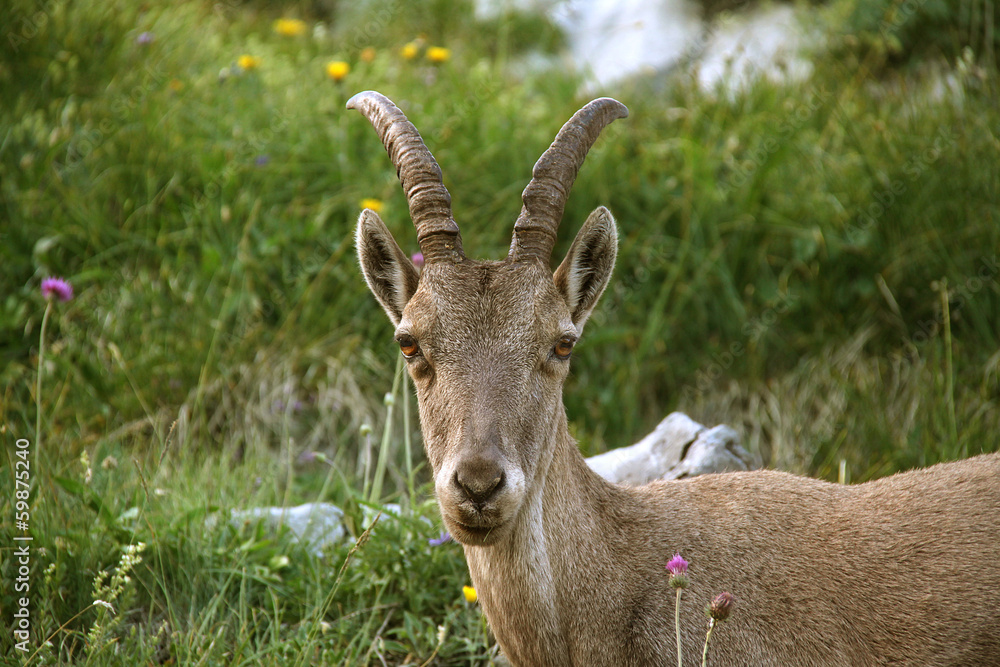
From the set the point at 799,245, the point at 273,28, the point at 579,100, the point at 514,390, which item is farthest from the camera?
the point at 273,28

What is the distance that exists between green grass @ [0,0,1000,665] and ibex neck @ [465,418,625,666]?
1238 mm

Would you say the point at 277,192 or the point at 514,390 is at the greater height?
the point at 277,192

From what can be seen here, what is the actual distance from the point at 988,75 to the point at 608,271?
5261 millimetres

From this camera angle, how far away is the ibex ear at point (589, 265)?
4012 mm

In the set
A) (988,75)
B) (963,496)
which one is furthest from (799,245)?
(963,496)

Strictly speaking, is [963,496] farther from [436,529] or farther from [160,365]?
[160,365]

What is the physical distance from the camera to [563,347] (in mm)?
3791

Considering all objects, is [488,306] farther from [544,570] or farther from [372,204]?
[372,204]

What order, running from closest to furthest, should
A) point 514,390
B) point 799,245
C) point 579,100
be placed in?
point 514,390
point 799,245
point 579,100

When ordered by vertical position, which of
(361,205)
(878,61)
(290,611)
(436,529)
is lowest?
(290,611)

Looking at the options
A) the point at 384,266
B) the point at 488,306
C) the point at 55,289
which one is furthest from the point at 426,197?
the point at 55,289

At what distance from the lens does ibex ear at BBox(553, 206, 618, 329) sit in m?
4.01

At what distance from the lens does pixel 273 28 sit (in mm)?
11109

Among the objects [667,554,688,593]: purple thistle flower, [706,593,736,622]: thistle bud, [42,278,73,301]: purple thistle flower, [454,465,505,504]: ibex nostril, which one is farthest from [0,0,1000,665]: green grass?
[706,593,736,622]: thistle bud
